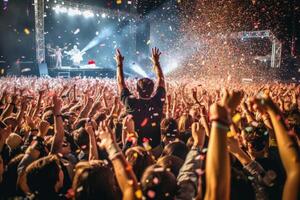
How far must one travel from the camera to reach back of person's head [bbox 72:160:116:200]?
1.78 m

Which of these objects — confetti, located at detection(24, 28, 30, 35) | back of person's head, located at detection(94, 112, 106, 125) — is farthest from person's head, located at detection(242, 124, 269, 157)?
confetti, located at detection(24, 28, 30, 35)

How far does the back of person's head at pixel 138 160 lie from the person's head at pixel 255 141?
37.3 inches

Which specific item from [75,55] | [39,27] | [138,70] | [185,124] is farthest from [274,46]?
[185,124]

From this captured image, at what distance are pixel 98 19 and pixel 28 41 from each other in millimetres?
7443

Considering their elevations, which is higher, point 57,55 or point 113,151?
point 57,55

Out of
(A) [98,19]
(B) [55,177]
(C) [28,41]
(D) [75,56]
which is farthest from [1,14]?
(B) [55,177]

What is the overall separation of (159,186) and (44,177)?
0.79 metres

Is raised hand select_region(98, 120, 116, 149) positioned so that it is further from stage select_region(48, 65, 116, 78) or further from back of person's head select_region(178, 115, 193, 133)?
stage select_region(48, 65, 116, 78)

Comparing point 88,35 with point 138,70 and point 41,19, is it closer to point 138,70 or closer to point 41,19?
point 138,70

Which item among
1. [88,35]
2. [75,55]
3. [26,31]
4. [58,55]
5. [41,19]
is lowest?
[58,55]

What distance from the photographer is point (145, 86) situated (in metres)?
3.73

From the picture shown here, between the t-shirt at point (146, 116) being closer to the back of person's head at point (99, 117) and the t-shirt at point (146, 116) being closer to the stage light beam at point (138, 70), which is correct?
the back of person's head at point (99, 117)

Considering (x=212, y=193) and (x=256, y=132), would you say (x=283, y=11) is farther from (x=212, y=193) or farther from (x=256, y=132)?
(x=212, y=193)

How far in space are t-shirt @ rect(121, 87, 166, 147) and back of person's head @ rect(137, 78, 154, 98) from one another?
13cm
